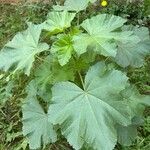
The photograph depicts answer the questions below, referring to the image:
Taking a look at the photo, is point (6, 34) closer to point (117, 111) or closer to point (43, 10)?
point (43, 10)

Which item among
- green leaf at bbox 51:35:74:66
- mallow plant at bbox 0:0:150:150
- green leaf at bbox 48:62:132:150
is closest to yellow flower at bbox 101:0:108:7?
mallow plant at bbox 0:0:150:150

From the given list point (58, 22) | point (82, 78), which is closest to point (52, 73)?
point (82, 78)

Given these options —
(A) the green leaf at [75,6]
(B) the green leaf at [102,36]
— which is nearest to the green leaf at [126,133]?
(B) the green leaf at [102,36]

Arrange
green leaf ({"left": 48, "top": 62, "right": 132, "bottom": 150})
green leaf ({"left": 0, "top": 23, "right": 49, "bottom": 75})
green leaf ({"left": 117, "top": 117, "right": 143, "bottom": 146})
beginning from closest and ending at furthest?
green leaf ({"left": 48, "top": 62, "right": 132, "bottom": 150}), green leaf ({"left": 0, "top": 23, "right": 49, "bottom": 75}), green leaf ({"left": 117, "top": 117, "right": 143, "bottom": 146})

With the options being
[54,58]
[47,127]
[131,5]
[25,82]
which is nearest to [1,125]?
[25,82]

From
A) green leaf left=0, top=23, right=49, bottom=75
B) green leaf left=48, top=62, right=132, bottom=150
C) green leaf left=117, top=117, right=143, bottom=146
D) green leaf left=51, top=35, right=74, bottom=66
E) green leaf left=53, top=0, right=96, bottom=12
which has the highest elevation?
green leaf left=53, top=0, right=96, bottom=12

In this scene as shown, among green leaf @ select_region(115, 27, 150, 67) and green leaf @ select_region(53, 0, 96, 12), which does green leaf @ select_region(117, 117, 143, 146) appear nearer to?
green leaf @ select_region(115, 27, 150, 67)

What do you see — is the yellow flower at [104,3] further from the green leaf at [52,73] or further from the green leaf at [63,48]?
the green leaf at [63,48]

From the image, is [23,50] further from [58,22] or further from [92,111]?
[92,111]
